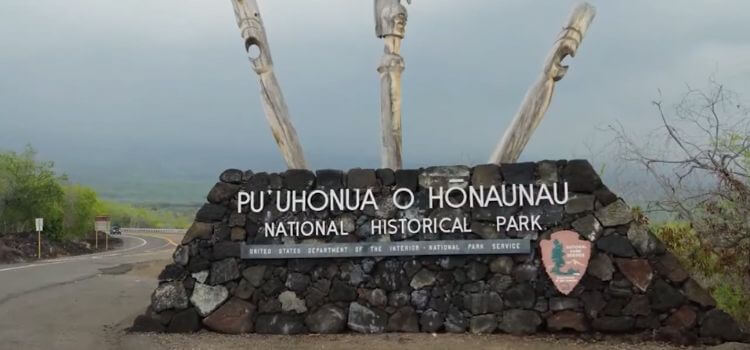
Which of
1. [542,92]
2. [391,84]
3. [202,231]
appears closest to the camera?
[202,231]

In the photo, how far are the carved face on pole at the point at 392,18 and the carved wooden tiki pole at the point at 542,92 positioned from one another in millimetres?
2206

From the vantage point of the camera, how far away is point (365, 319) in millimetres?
8859

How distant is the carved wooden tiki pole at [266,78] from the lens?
1084 centimetres

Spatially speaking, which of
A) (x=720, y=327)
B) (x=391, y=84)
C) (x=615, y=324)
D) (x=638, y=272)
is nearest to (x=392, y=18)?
(x=391, y=84)

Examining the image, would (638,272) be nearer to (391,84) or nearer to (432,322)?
(432,322)

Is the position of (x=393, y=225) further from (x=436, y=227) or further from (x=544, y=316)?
(x=544, y=316)

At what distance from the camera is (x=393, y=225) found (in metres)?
8.95

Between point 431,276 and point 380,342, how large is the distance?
1052mm

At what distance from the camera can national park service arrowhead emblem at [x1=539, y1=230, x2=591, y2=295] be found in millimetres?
8484

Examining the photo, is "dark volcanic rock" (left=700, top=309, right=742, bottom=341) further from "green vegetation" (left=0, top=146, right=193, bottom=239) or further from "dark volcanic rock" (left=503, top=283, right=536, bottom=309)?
"green vegetation" (left=0, top=146, right=193, bottom=239)

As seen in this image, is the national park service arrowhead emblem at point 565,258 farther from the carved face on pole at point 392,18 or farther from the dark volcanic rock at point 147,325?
the dark volcanic rock at point 147,325

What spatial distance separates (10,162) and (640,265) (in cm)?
2864

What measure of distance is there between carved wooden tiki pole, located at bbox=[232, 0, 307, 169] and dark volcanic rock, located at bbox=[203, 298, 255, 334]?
100 inches

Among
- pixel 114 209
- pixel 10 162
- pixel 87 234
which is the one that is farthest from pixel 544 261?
pixel 114 209
